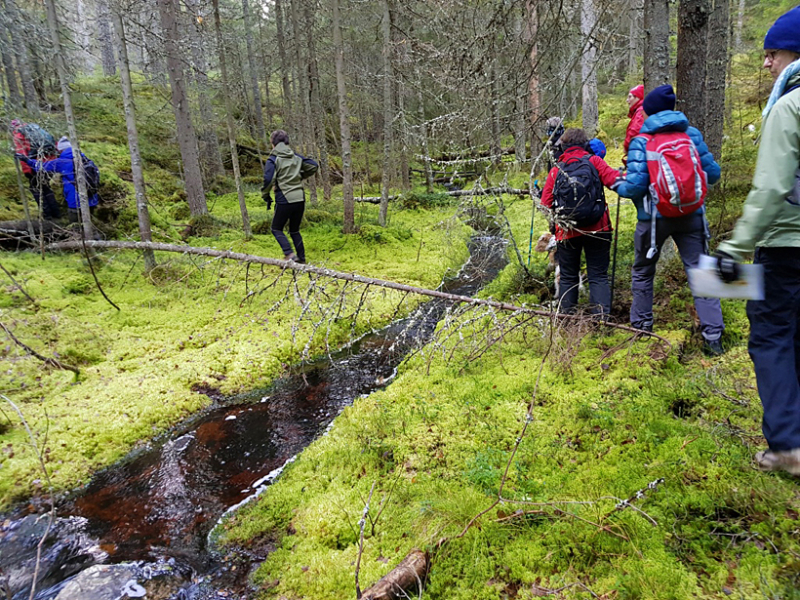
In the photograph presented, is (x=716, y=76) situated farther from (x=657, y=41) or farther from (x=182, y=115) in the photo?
(x=182, y=115)

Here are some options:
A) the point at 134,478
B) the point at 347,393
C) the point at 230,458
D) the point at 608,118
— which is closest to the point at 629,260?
the point at 347,393

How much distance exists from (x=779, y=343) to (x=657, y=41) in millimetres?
4281

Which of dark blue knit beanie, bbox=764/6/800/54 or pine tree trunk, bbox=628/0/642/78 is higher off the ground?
pine tree trunk, bbox=628/0/642/78

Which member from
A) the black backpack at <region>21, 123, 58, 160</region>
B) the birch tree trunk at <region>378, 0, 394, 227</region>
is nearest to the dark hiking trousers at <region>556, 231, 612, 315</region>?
the birch tree trunk at <region>378, 0, 394, 227</region>

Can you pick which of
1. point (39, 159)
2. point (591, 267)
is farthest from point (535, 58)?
point (39, 159)

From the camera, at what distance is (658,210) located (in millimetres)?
4297

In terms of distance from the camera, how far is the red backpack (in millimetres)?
4062

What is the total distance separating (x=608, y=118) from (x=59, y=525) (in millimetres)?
23049

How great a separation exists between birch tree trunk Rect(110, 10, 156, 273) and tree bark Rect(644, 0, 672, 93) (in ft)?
24.1

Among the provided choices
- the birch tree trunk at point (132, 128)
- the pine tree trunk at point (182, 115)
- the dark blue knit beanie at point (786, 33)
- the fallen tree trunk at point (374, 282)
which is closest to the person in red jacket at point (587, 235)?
the fallen tree trunk at point (374, 282)

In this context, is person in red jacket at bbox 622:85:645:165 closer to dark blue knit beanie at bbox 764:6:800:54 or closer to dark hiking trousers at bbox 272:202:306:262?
dark blue knit beanie at bbox 764:6:800:54

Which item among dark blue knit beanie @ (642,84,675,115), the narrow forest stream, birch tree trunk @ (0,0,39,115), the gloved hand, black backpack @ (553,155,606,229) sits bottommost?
the narrow forest stream

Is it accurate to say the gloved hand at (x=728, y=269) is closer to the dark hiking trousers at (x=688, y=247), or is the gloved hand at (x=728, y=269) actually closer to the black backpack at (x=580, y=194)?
the dark hiking trousers at (x=688, y=247)

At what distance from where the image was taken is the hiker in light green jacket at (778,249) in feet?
Answer: 7.94
